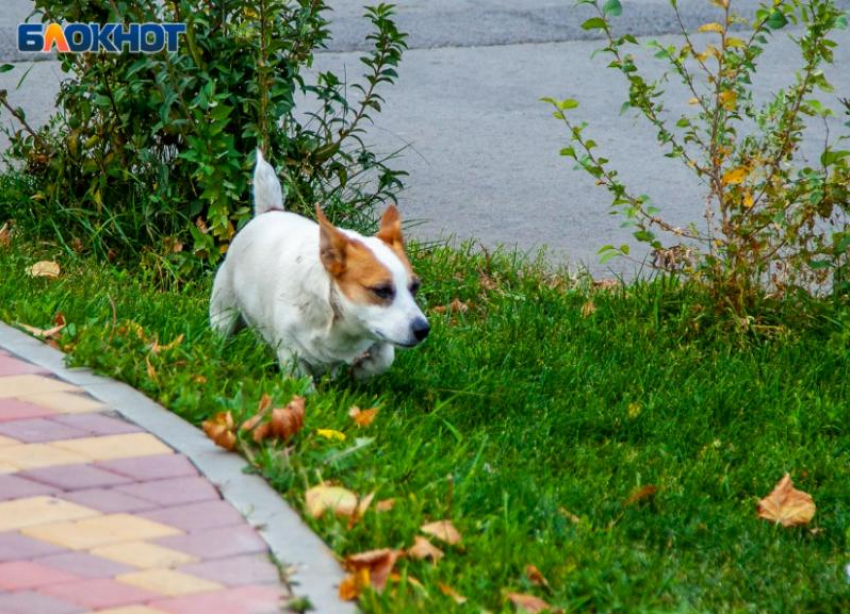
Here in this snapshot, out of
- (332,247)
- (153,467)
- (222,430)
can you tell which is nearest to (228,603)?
(153,467)

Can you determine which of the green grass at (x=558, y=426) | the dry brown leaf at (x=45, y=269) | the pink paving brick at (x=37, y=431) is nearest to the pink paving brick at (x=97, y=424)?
the pink paving brick at (x=37, y=431)

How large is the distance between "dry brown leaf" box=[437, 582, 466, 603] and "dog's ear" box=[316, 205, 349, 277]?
4.64 feet

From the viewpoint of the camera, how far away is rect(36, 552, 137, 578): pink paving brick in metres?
3.21

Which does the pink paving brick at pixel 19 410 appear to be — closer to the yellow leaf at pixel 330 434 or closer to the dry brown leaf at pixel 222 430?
the dry brown leaf at pixel 222 430

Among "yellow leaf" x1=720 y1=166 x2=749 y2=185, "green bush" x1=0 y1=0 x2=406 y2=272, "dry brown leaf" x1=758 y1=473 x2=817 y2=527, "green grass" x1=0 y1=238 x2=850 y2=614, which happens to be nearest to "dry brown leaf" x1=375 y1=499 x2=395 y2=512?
"green grass" x1=0 y1=238 x2=850 y2=614

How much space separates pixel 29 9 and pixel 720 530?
7594 mm

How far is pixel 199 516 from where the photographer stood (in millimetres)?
3508

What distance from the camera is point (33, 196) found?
6.36 m

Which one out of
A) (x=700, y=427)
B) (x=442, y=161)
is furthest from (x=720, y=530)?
(x=442, y=161)

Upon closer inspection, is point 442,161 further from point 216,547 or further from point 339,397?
point 216,547

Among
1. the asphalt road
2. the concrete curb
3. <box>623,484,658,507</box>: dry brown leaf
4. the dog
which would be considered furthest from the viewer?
the asphalt road

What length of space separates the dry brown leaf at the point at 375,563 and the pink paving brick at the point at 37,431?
1030 millimetres

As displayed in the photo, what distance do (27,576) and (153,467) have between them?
65cm

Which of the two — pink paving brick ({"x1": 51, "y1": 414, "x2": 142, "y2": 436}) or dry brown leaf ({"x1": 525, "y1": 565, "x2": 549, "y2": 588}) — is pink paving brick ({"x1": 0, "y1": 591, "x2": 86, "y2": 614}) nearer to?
pink paving brick ({"x1": 51, "y1": 414, "x2": 142, "y2": 436})
